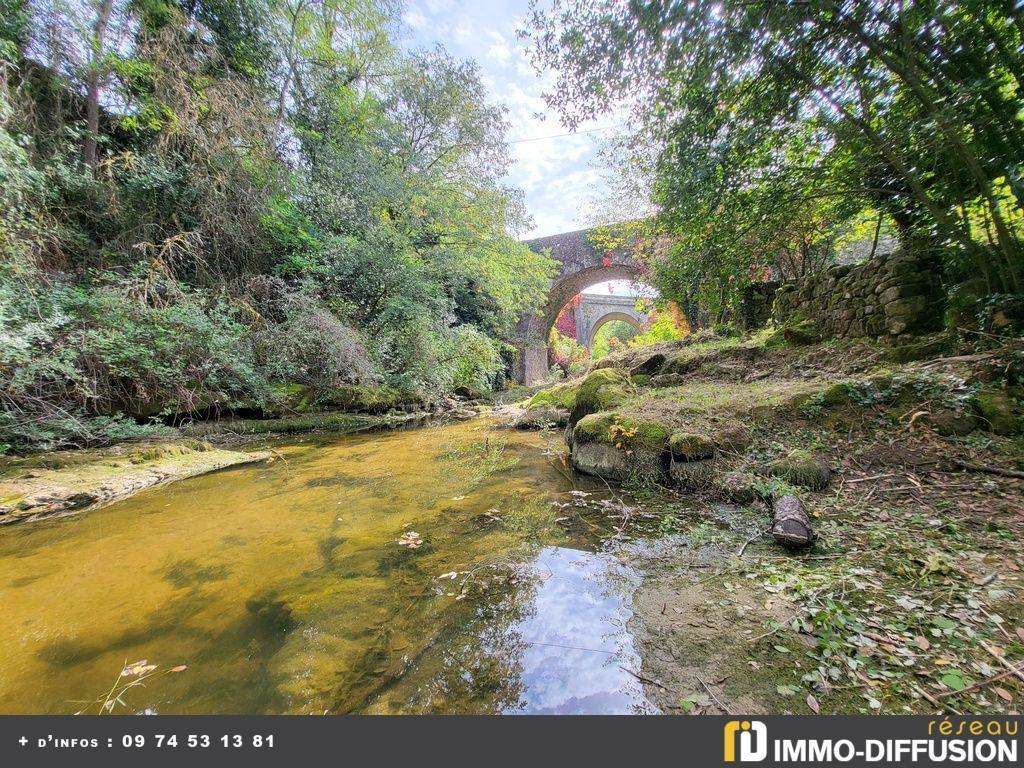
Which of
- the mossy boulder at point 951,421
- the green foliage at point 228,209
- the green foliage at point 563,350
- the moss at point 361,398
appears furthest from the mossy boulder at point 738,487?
the green foliage at point 563,350

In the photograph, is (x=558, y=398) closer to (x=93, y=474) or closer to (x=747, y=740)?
(x=93, y=474)

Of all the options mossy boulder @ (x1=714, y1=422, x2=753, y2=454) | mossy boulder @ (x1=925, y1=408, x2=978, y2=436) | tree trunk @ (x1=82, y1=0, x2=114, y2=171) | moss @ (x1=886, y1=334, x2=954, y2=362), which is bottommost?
mossy boulder @ (x1=714, y1=422, x2=753, y2=454)

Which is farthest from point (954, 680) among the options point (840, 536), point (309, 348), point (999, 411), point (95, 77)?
point (95, 77)

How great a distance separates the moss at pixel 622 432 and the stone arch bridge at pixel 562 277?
11522 mm

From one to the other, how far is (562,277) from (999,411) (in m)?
14.7

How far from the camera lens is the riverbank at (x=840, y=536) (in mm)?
1231

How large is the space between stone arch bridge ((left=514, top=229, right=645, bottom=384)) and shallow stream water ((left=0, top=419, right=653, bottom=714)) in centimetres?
1319

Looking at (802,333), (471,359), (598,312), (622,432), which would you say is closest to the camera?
(622,432)

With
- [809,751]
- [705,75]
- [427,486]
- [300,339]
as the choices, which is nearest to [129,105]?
[300,339]

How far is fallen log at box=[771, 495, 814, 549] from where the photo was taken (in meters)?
2.07

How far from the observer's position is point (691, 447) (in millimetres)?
3322

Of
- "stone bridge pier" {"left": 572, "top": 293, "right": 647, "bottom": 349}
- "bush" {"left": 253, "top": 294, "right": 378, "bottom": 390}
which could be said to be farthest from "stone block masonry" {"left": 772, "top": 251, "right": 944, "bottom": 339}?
"stone bridge pier" {"left": 572, "top": 293, "right": 647, "bottom": 349}

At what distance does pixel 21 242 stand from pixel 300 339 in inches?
130

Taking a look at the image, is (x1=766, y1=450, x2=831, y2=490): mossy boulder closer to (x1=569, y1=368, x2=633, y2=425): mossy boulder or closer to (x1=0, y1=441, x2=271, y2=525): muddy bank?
(x1=569, y1=368, x2=633, y2=425): mossy boulder
